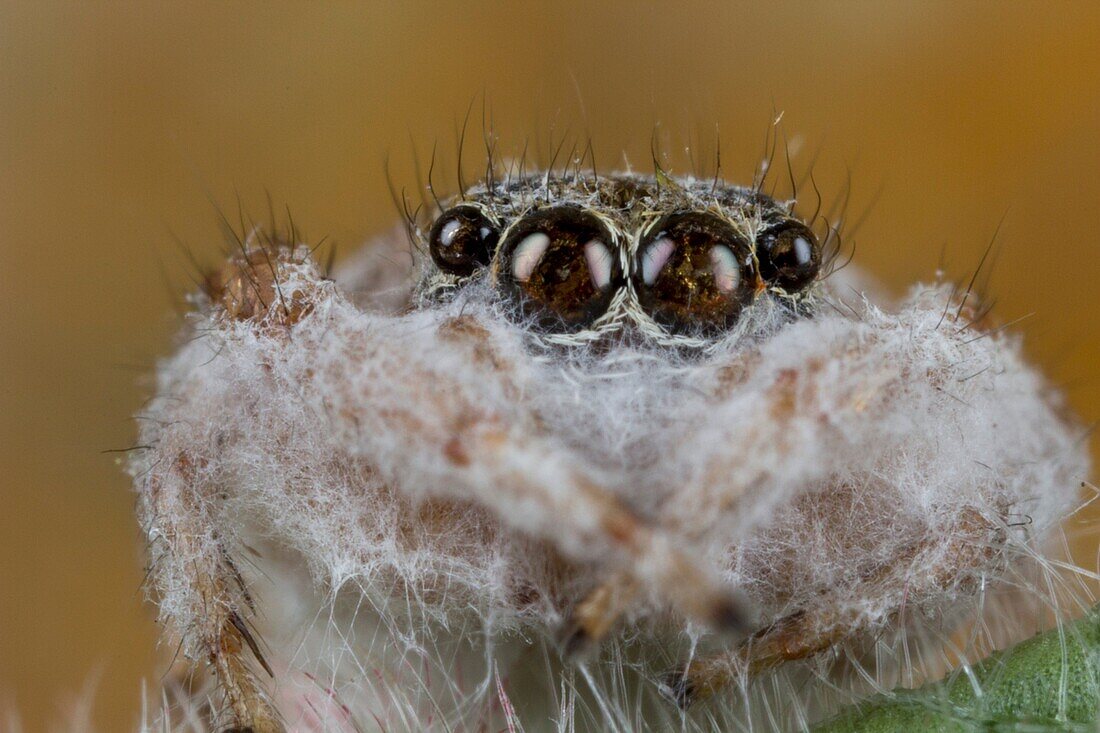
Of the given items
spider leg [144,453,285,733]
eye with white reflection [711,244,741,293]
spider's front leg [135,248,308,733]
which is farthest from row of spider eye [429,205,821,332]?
spider leg [144,453,285,733]

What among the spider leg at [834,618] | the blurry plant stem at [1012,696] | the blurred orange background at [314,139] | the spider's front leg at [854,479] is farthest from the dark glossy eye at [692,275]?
the blurred orange background at [314,139]

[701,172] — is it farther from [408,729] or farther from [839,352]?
[408,729]

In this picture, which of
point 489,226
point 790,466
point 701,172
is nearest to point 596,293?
point 489,226

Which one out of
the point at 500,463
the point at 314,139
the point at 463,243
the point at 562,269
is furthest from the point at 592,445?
the point at 314,139

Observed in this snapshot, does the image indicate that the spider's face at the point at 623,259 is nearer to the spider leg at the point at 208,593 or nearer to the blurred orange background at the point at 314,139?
the spider leg at the point at 208,593

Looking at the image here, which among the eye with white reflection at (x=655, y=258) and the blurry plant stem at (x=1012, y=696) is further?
the eye with white reflection at (x=655, y=258)

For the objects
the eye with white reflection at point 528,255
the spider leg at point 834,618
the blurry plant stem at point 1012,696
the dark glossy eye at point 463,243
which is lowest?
the blurry plant stem at point 1012,696
